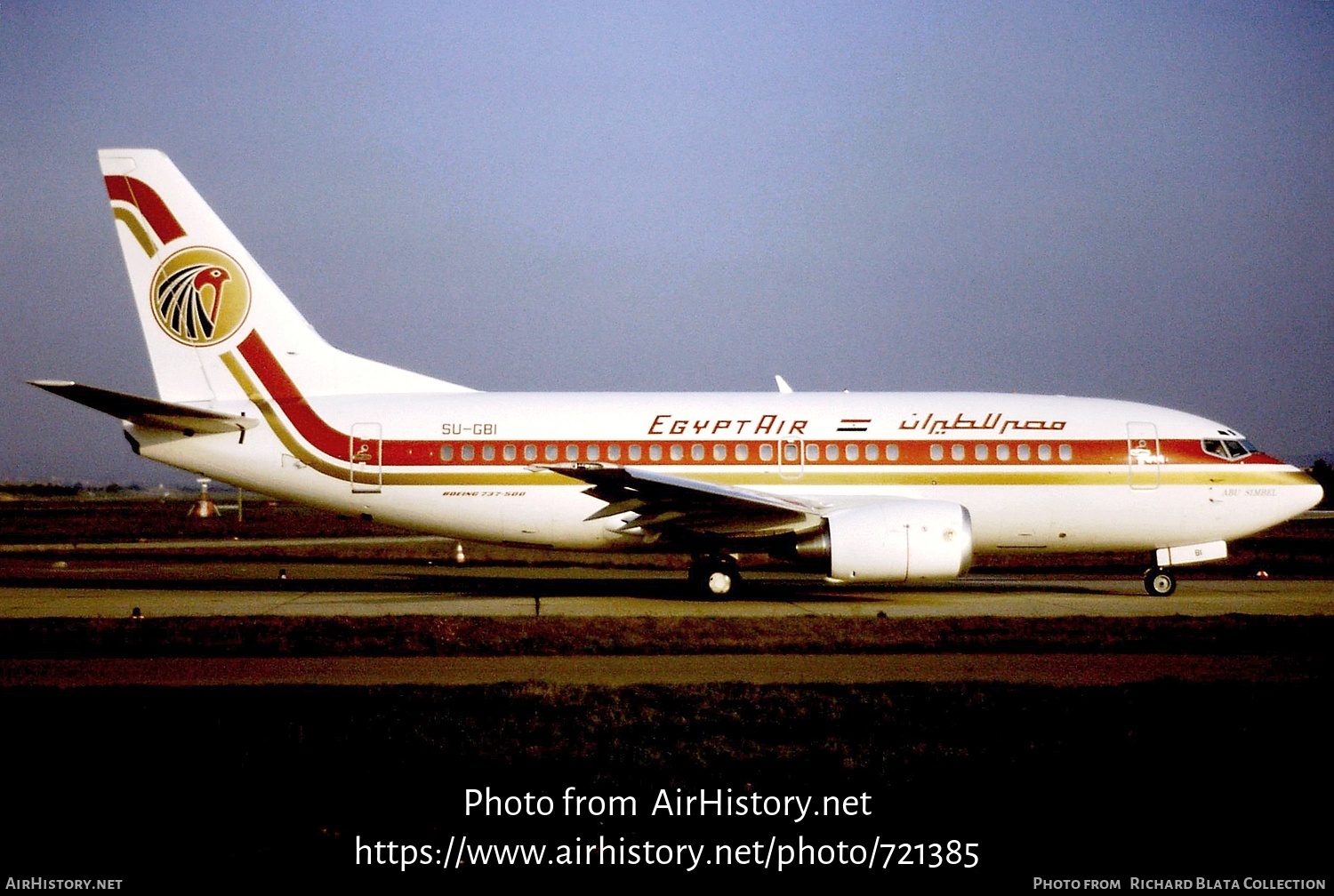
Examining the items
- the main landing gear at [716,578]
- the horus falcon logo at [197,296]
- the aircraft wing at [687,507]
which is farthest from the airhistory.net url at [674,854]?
the horus falcon logo at [197,296]

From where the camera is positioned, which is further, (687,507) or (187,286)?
(187,286)

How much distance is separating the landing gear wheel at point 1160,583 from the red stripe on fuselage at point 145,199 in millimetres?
17239

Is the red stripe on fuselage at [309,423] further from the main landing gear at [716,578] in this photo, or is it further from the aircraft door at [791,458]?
the aircraft door at [791,458]

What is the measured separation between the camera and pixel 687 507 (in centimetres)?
1711

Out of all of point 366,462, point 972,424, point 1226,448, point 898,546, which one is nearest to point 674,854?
point 898,546

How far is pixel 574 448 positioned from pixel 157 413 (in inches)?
261

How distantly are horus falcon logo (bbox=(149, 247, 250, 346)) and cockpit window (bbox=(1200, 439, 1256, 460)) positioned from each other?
16.4 m

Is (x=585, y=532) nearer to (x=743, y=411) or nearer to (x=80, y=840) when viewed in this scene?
(x=743, y=411)

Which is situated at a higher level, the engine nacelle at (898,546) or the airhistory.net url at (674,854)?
the engine nacelle at (898,546)

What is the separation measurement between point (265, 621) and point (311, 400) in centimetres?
556

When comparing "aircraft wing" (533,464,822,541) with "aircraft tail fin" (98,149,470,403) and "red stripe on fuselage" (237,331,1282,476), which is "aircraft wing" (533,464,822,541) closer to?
"red stripe on fuselage" (237,331,1282,476)

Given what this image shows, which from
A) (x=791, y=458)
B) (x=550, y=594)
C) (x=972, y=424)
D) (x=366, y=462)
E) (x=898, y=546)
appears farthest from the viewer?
(x=972, y=424)

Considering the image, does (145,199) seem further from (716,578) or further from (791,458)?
(791,458)

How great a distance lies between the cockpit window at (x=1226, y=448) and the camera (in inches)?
745
